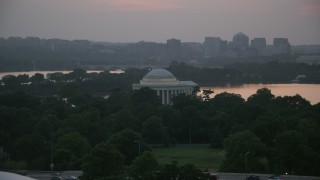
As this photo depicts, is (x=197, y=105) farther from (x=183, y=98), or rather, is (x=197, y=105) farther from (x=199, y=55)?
(x=199, y=55)

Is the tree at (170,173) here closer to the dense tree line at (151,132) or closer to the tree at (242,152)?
the dense tree line at (151,132)

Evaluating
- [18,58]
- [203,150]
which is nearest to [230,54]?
[18,58]

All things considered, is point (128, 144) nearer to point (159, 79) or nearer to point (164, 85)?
point (164, 85)

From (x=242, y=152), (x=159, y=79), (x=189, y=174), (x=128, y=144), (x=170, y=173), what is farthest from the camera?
(x=159, y=79)

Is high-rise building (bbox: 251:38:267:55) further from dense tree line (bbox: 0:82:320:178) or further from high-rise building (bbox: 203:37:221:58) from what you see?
dense tree line (bbox: 0:82:320:178)

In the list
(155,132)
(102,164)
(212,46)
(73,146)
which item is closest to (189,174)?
(102,164)

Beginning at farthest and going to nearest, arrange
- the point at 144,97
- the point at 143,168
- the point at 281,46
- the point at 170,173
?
the point at 281,46 < the point at 144,97 < the point at 143,168 < the point at 170,173

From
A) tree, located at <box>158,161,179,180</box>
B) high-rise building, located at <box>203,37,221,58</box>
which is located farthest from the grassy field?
high-rise building, located at <box>203,37,221,58</box>
